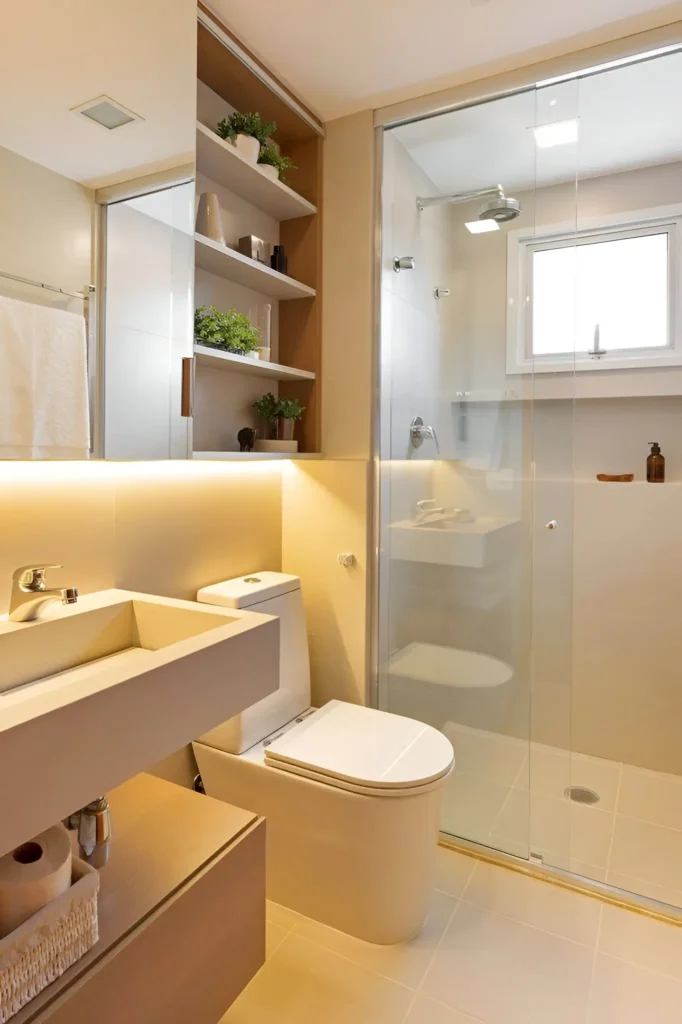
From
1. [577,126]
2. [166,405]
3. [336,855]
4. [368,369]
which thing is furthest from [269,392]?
[336,855]

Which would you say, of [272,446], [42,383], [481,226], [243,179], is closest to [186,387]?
[42,383]

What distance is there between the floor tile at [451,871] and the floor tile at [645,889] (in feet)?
1.37

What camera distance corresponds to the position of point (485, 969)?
61.5 inches

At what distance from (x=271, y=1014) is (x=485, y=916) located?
655 mm

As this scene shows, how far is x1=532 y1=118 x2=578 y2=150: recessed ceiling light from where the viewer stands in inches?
74.5

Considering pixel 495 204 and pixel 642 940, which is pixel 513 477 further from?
pixel 642 940

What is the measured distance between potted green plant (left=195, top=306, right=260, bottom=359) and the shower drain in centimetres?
191

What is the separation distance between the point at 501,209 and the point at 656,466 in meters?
1.18

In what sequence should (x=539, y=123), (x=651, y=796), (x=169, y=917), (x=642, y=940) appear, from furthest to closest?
(x=651, y=796) < (x=539, y=123) < (x=642, y=940) < (x=169, y=917)

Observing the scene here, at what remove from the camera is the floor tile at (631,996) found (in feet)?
4.68

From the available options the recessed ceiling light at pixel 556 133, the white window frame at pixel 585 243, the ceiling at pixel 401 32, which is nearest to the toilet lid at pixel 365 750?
the white window frame at pixel 585 243

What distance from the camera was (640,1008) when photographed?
4.76 feet

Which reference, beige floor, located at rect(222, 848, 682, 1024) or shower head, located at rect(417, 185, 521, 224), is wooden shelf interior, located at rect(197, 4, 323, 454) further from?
beige floor, located at rect(222, 848, 682, 1024)

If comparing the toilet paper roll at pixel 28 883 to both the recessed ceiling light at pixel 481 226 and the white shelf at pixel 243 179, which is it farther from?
the recessed ceiling light at pixel 481 226
